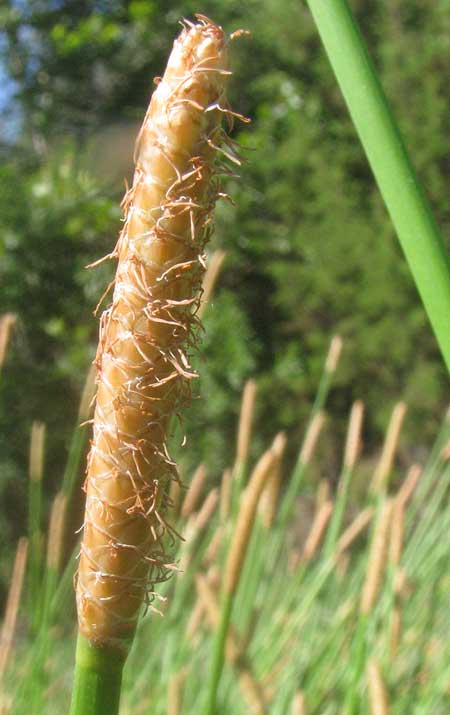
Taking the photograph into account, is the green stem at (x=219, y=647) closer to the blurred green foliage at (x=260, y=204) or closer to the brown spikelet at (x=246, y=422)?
the brown spikelet at (x=246, y=422)

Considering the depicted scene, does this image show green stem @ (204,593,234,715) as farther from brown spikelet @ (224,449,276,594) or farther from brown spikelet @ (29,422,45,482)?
brown spikelet @ (29,422,45,482)

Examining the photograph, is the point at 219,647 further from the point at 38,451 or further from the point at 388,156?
the point at 38,451

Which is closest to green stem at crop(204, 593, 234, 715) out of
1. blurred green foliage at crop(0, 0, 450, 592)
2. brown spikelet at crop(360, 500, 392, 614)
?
brown spikelet at crop(360, 500, 392, 614)

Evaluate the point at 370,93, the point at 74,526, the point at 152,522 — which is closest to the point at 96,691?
the point at 152,522

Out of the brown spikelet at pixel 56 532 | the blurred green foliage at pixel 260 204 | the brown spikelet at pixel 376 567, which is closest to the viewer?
the brown spikelet at pixel 376 567

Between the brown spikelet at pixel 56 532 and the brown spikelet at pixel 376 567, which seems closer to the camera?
the brown spikelet at pixel 376 567

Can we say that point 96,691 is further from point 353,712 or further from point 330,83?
point 330,83

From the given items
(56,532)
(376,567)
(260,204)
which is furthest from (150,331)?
(260,204)

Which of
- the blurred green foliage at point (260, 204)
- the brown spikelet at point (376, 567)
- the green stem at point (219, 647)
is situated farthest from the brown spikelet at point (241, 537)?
the blurred green foliage at point (260, 204)
